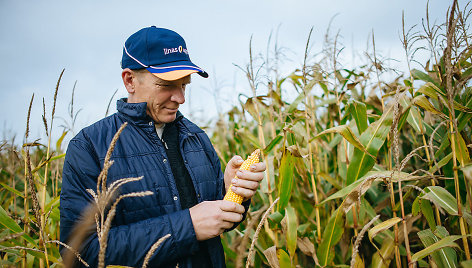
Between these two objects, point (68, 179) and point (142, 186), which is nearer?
point (68, 179)

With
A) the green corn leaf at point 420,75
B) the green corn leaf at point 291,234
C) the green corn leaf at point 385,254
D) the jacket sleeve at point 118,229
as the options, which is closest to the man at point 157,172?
the jacket sleeve at point 118,229

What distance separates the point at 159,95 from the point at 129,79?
0.87ft

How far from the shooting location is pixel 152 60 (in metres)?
1.88

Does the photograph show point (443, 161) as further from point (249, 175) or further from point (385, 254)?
point (249, 175)

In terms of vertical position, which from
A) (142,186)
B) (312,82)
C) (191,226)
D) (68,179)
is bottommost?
(191,226)

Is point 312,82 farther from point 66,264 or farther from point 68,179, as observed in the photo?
point 66,264

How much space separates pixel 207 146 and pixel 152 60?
0.71 metres

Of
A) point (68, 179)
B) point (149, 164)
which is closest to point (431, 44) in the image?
point (149, 164)

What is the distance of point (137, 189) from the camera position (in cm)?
168

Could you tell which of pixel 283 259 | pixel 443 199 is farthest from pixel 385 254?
pixel 283 259

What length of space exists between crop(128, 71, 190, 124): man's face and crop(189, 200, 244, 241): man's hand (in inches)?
25.6

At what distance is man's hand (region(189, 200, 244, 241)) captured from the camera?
1530 millimetres

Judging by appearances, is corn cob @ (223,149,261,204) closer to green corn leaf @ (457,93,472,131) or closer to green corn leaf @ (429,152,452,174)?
green corn leaf @ (429,152,452,174)

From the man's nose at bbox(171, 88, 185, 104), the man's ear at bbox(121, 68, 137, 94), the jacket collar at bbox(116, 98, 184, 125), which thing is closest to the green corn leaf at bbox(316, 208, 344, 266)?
the man's nose at bbox(171, 88, 185, 104)
